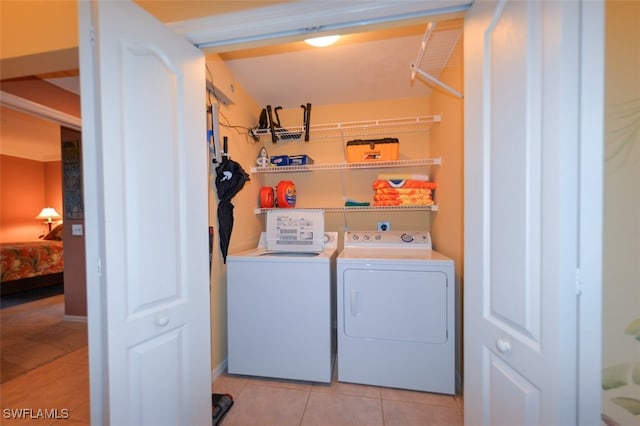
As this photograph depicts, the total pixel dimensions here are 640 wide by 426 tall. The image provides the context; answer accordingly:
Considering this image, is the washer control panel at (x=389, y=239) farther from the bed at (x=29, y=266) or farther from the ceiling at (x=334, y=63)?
the bed at (x=29, y=266)

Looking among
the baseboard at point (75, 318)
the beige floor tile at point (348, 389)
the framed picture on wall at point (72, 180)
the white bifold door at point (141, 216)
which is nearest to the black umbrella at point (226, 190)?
the white bifold door at point (141, 216)

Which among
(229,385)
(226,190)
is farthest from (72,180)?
(229,385)

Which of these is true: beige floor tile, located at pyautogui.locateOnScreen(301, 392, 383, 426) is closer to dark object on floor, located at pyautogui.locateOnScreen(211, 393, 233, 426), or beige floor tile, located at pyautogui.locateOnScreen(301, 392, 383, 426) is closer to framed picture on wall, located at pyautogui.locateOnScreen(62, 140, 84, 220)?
dark object on floor, located at pyautogui.locateOnScreen(211, 393, 233, 426)

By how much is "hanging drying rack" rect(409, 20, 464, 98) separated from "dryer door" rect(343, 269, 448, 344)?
121 centimetres

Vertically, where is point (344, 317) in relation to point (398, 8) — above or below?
below

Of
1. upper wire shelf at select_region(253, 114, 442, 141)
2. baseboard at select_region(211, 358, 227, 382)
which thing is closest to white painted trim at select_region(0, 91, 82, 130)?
upper wire shelf at select_region(253, 114, 442, 141)

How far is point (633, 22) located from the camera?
76cm

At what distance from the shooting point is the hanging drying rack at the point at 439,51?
54.7 inches

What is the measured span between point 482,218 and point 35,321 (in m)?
4.74

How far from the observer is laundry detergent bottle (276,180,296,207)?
2441 millimetres

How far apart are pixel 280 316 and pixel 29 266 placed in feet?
15.3

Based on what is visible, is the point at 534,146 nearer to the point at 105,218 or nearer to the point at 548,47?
the point at 548,47

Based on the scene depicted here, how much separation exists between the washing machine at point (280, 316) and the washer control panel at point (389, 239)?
21.3 inches

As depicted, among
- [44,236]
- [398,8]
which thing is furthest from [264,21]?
[44,236]
